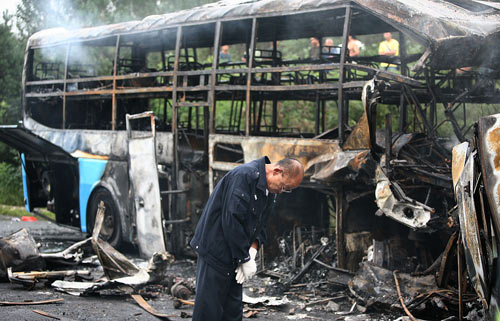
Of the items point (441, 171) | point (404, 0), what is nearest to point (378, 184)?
point (441, 171)

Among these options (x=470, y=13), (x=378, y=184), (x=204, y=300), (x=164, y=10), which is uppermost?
(x=164, y=10)

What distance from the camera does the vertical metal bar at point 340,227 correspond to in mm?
8336

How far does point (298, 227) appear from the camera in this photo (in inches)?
380

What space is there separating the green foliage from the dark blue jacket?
14.8 m

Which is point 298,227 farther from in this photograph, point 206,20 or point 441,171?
point 206,20

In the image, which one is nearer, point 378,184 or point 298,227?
point 378,184

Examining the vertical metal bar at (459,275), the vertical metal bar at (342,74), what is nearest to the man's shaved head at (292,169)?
the vertical metal bar at (459,275)

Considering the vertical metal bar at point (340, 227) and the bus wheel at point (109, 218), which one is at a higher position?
the vertical metal bar at point (340, 227)

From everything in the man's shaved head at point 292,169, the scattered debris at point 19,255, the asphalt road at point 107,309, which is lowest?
the asphalt road at point 107,309

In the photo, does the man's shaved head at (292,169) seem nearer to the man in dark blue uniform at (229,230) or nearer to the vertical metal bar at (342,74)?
the man in dark blue uniform at (229,230)

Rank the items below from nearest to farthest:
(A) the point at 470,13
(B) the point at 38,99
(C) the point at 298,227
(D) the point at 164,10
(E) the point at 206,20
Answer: (A) the point at 470,13 → (C) the point at 298,227 → (E) the point at 206,20 → (B) the point at 38,99 → (D) the point at 164,10

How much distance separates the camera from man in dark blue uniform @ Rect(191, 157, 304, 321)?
16.0 ft

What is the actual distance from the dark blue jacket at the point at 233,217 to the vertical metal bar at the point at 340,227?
11.2 ft

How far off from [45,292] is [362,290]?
389 centimetres
